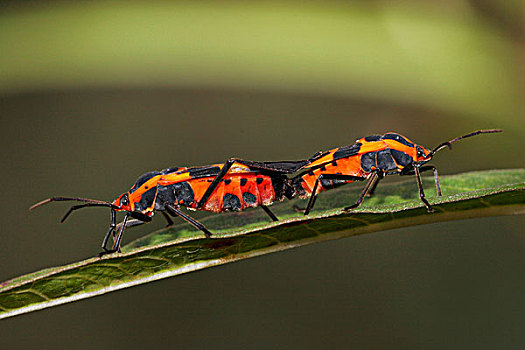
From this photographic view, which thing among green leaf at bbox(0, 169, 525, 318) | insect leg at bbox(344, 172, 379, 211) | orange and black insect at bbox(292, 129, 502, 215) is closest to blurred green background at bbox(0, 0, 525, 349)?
orange and black insect at bbox(292, 129, 502, 215)

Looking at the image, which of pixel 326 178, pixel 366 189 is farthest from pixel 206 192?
pixel 366 189

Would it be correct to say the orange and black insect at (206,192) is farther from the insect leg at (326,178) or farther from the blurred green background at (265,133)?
the blurred green background at (265,133)

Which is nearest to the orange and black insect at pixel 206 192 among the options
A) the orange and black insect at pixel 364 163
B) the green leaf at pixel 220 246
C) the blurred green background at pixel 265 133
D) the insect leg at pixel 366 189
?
the orange and black insect at pixel 364 163

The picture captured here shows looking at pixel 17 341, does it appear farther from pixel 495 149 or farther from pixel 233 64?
pixel 495 149

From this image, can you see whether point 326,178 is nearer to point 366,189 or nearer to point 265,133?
point 366,189

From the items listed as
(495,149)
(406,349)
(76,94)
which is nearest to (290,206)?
(495,149)
